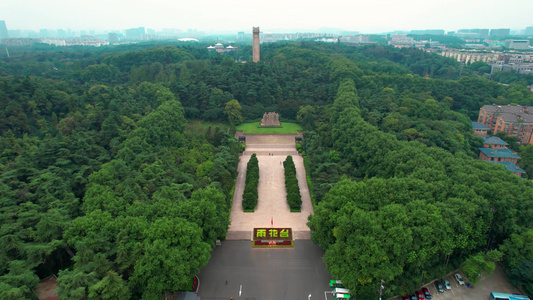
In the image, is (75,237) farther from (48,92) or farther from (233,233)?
(48,92)

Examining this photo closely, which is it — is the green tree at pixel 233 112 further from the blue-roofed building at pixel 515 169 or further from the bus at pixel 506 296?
the bus at pixel 506 296

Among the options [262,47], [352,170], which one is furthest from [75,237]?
[262,47]

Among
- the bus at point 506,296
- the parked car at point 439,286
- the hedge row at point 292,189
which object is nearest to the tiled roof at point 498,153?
the bus at point 506,296

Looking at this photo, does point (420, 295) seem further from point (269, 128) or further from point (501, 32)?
point (501, 32)

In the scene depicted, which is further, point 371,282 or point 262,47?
point 262,47

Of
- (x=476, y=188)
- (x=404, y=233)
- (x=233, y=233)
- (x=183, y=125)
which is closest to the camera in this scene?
(x=404, y=233)
